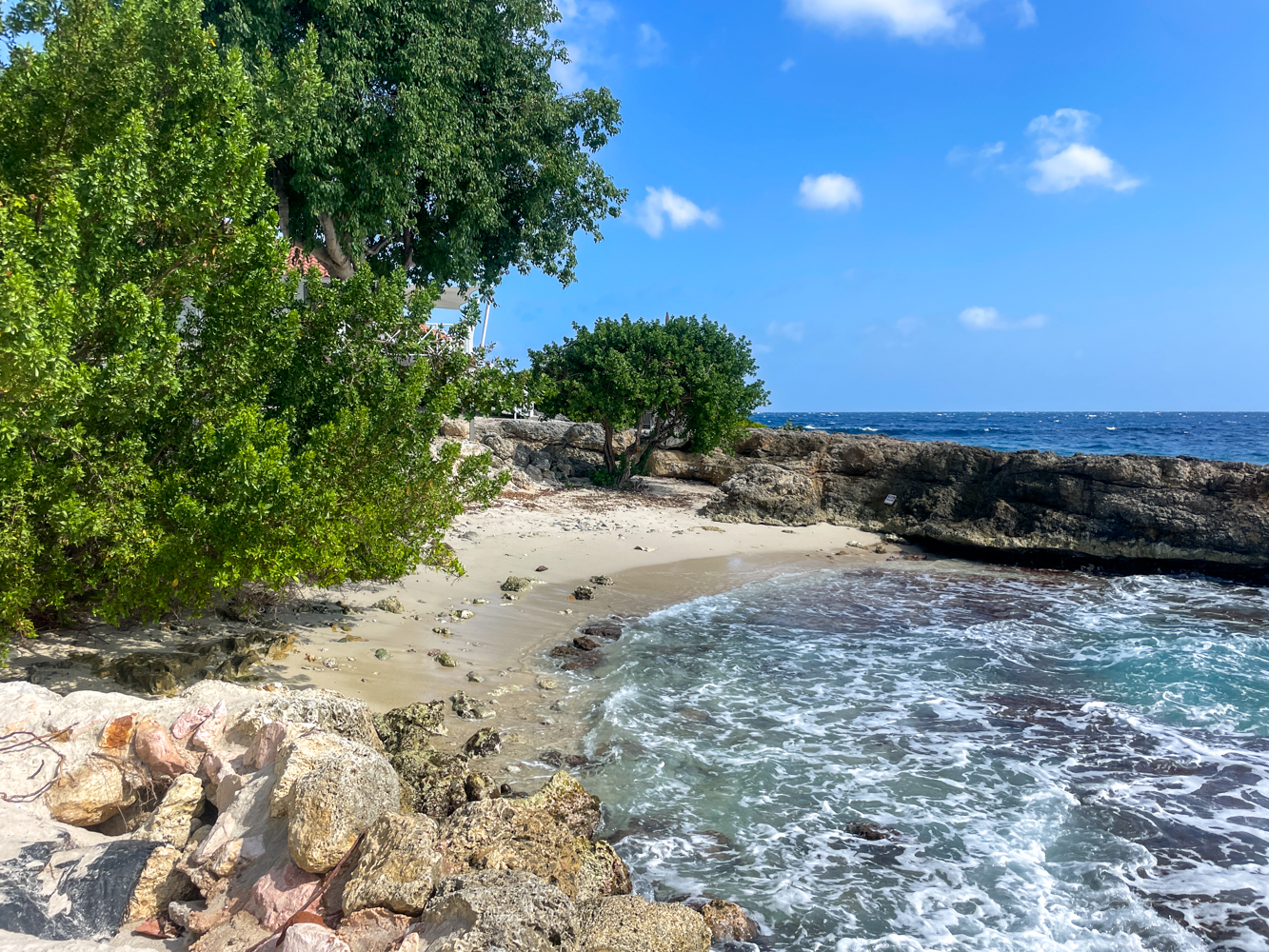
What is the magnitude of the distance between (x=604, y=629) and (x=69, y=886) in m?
7.08

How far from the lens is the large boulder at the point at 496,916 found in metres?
3.63

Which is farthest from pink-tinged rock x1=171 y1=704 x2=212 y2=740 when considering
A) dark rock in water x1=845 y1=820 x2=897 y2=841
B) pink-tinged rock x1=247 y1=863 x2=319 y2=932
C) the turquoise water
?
dark rock in water x1=845 y1=820 x2=897 y2=841

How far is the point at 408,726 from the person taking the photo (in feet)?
22.5

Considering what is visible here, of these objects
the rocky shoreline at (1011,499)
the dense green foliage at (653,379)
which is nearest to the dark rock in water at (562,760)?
the rocky shoreline at (1011,499)

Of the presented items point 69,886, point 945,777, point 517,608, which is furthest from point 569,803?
point 517,608

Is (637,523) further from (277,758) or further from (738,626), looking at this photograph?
(277,758)

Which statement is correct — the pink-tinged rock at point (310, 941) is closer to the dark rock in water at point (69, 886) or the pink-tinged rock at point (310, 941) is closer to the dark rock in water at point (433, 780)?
the dark rock in water at point (69, 886)

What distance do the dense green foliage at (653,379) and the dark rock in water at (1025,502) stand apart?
2449mm

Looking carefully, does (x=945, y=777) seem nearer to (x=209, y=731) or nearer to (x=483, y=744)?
(x=483, y=744)

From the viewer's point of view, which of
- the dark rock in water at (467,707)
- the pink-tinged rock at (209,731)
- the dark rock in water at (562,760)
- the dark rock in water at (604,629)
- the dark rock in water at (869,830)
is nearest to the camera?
the pink-tinged rock at (209,731)

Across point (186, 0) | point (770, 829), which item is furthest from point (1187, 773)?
point (186, 0)

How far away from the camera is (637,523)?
18188 mm

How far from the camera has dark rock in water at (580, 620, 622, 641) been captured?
34.6 feet

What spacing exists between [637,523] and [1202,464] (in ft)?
Answer: 41.2
